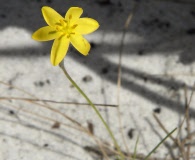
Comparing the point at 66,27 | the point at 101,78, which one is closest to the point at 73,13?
the point at 66,27

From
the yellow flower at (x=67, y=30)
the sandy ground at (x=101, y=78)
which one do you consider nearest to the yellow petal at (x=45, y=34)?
the yellow flower at (x=67, y=30)

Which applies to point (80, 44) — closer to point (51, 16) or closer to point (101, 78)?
point (51, 16)

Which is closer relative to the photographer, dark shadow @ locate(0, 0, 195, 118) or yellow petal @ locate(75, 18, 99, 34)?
yellow petal @ locate(75, 18, 99, 34)

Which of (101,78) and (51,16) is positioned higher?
(51,16)

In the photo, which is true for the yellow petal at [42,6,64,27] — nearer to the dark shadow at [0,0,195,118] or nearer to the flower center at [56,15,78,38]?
the flower center at [56,15,78,38]

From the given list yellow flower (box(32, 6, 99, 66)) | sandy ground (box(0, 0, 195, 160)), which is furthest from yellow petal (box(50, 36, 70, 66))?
sandy ground (box(0, 0, 195, 160))

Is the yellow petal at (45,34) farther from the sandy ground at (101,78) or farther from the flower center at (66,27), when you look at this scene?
the sandy ground at (101,78)

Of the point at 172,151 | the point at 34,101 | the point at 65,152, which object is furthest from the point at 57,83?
the point at 172,151

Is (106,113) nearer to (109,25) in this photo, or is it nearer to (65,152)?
(65,152)
